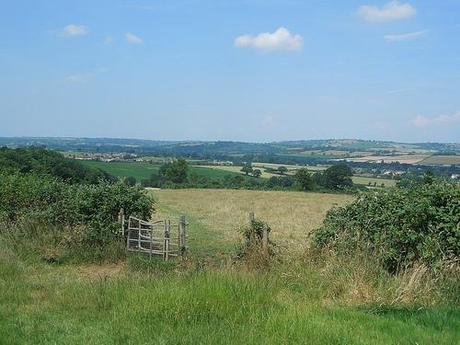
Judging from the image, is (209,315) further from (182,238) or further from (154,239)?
(154,239)

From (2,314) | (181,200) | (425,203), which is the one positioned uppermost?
(425,203)

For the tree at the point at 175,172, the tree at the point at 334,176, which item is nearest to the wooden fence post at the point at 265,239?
the tree at the point at 334,176

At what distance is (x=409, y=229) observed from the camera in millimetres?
9758

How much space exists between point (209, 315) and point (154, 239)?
8.44 metres

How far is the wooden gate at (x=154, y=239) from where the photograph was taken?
14.7 m

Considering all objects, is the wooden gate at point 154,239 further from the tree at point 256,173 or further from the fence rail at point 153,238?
the tree at point 256,173

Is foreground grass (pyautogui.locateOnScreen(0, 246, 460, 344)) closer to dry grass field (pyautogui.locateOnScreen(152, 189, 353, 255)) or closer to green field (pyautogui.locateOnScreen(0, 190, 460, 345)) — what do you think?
green field (pyautogui.locateOnScreen(0, 190, 460, 345))

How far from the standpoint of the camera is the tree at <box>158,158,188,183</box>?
82.7 meters

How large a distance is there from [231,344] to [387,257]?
4.76m

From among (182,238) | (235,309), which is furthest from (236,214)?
(235,309)

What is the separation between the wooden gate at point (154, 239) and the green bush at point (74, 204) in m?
0.55

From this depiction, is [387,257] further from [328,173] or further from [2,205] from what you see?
[328,173]

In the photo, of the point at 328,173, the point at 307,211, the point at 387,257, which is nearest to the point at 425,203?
the point at 387,257

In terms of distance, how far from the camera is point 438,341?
19.7ft
